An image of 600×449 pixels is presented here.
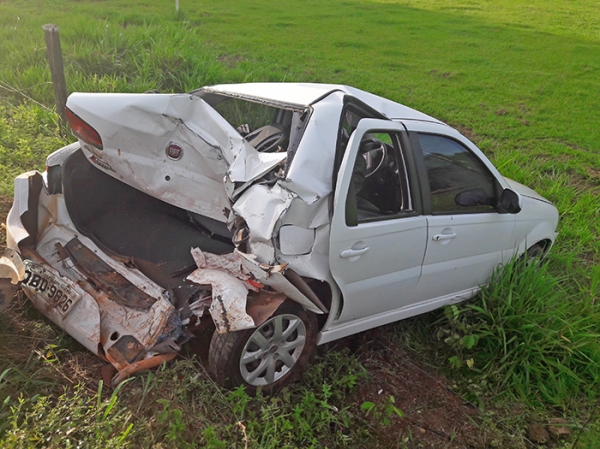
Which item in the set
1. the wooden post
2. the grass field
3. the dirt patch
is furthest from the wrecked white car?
the wooden post

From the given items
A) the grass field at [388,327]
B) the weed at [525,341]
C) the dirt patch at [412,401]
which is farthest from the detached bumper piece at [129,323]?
the weed at [525,341]

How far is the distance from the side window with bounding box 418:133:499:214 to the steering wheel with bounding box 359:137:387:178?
1.13 feet

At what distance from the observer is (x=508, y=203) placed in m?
3.51

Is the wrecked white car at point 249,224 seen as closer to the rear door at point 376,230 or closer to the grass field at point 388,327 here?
the rear door at point 376,230

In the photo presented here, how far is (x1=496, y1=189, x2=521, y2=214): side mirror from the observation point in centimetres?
350

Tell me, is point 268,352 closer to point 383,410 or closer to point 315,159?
point 383,410

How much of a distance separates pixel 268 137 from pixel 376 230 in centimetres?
99

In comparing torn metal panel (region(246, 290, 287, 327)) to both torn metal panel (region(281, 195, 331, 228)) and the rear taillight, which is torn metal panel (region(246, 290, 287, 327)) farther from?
the rear taillight

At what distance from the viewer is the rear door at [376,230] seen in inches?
105

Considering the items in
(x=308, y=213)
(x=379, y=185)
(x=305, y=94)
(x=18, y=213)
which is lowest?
(x=18, y=213)

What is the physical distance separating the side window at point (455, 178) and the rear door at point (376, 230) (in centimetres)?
21

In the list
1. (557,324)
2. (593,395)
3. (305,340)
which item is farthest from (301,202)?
(593,395)

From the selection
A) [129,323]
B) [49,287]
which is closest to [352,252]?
[129,323]

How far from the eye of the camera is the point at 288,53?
10.1m
